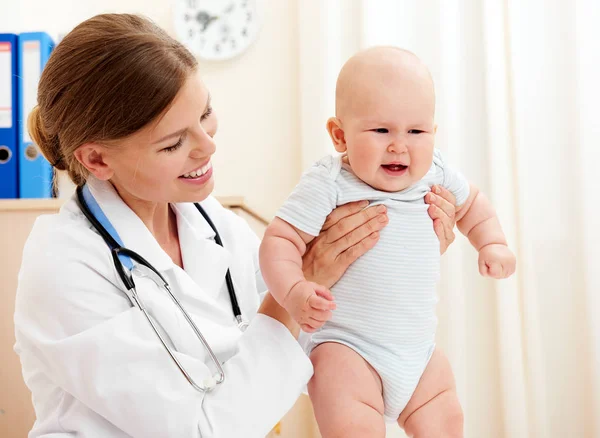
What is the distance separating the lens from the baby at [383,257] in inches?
45.3

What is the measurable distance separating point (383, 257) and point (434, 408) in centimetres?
29

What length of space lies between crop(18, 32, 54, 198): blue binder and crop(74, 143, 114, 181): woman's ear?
3.82 feet

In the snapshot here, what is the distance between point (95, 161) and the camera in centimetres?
127

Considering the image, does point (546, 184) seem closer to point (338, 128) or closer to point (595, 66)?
point (595, 66)

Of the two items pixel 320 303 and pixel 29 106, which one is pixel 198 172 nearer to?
pixel 320 303

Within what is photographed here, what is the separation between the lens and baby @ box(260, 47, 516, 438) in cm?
115

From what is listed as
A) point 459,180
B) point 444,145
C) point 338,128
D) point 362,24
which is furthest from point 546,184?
point 338,128

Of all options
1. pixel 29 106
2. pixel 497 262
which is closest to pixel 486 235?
pixel 497 262

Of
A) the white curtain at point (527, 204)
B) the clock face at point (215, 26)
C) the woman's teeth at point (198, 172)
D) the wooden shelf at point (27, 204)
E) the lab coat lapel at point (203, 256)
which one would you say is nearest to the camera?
the woman's teeth at point (198, 172)

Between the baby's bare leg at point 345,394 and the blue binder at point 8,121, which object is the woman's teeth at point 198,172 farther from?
the blue binder at point 8,121

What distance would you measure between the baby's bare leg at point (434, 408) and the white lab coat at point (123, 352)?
205mm

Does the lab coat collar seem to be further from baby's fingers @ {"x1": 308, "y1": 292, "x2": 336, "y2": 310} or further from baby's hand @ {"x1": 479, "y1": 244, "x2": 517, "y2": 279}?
baby's hand @ {"x1": 479, "y1": 244, "x2": 517, "y2": 279}

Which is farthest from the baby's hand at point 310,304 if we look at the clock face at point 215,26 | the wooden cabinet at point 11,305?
the clock face at point 215,26

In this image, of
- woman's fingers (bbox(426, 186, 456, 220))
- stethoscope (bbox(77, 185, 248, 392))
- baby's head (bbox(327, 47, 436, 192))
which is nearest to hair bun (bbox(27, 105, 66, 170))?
stethoscope (bbox(77, 185, 248, 392))
